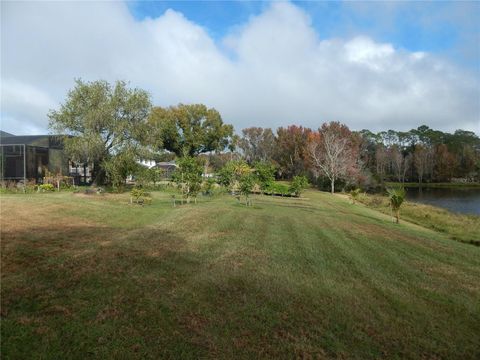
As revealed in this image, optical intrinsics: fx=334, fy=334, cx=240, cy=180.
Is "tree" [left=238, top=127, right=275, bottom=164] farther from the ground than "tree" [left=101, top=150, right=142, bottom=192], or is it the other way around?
"tree" [left=238, top=127, right=275, bottom=164]

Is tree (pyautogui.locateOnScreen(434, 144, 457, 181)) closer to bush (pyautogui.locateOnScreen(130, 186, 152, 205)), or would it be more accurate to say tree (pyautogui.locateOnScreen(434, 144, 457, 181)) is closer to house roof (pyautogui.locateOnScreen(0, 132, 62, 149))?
bush (pyautogui.locateOnScreen(130, 186, 152, 205))

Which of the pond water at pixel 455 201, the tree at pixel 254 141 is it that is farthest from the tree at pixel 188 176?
the tree at pixel 254 141

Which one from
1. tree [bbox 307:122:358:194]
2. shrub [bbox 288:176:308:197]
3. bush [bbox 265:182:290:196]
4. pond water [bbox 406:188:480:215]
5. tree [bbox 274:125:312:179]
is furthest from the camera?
tree [bbox 274:125:312:179]

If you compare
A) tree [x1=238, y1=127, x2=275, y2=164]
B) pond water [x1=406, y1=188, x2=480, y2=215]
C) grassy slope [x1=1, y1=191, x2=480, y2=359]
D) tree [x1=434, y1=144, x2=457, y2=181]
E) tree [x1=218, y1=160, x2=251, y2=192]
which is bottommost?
pond water [x1=406, y1=188, x2=480, y2=215]

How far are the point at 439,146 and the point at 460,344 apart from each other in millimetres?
79439

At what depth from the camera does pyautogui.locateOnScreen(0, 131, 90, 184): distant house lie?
89.9 ft

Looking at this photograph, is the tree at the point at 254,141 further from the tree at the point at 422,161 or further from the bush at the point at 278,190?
the bush at the point at 278,190

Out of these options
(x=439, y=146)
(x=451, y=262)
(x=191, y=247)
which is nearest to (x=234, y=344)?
(x=191, y=247)

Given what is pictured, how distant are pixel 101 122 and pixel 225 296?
23.5 meters

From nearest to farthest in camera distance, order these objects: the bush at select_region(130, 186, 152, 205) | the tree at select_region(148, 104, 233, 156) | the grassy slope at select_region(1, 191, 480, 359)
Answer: the grassy slope at select_region(1, 191, 480, 359), the bush at select_region(130, 186, 152, 205), the tree at select_region(148, 104, 233, 156)

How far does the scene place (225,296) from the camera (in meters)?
5.15

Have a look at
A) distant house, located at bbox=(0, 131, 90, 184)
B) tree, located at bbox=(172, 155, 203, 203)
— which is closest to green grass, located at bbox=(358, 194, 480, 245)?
tree, located at bbox=(172, 155, 203, 203)

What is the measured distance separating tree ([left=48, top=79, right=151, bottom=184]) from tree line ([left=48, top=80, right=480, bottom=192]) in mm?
70

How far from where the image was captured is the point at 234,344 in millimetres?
3848
